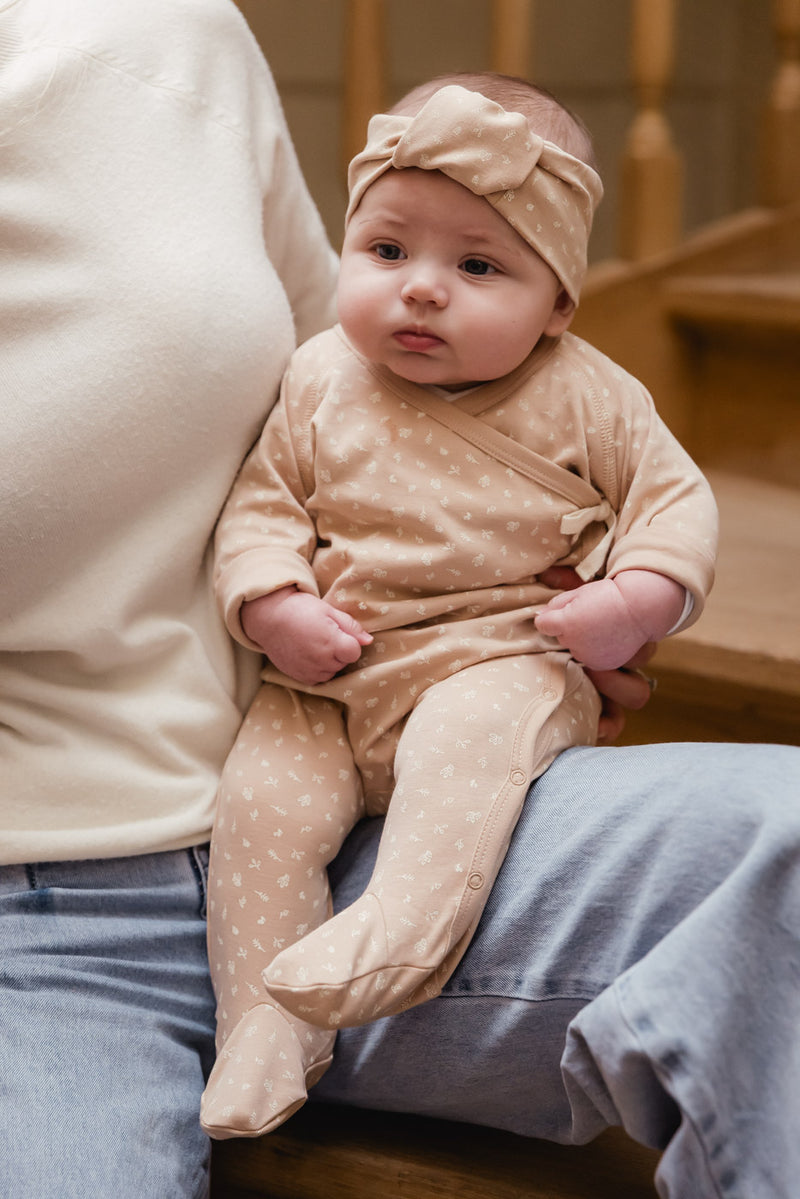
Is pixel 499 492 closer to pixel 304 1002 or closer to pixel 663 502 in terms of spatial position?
pixel 663 502

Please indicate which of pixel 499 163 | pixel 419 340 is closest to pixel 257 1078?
pixel 419 340

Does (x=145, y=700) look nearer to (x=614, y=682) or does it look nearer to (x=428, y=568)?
(x=428, y=568)

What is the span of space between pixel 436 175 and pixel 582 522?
10.0 inches

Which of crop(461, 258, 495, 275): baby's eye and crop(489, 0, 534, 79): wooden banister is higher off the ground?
crop(489, 0, 534, 79): wooden banister

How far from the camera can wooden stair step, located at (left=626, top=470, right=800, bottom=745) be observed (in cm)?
119

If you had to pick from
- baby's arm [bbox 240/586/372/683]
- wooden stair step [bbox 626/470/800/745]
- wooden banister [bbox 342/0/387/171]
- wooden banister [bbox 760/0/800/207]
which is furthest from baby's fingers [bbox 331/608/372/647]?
wooden banister [bbox 760/0/800/207]

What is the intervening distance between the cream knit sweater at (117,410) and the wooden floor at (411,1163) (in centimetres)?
21

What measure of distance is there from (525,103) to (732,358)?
1041 mm

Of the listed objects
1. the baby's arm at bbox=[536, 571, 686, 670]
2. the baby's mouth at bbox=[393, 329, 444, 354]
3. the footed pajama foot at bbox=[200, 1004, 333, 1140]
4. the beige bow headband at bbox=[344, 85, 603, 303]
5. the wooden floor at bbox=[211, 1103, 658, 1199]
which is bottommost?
the wooden floor at bbox=[211, 1103, 658, 1199]

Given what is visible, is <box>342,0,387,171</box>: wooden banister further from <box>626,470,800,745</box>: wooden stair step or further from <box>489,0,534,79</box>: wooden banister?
Answer: <box>626,470,800,745</box>: wooden stair step

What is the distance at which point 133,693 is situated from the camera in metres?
0.83

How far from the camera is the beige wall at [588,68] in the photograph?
1.79 metres

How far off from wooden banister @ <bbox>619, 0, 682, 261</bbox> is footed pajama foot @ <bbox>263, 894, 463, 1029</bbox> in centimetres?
131

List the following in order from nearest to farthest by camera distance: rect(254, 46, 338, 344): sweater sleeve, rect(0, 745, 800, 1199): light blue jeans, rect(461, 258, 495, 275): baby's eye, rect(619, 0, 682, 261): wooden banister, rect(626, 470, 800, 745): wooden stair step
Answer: rect(0, 745, 800, 1199): light blue jeans, rect(461, 258, 495, 275): baby's eye, rect(254, 46, 338, 344): sweater sleeve, rect(626, 470, 800, 745): wooden stair step, rect(619, 0, 682, 261): wooden banister
